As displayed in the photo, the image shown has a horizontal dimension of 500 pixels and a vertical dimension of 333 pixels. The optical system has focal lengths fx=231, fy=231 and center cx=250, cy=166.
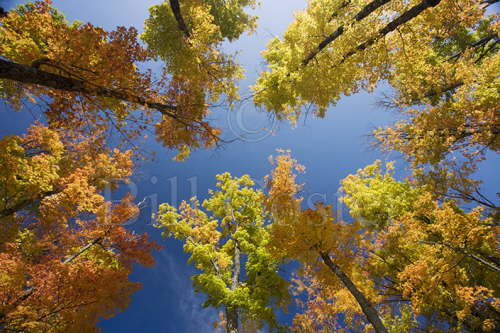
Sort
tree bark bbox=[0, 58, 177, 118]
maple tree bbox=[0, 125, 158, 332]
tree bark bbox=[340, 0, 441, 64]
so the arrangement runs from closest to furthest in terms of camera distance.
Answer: tree bark bbox=[0, 58, 177, 118], tree bark bbox=[340, 0, 441, 64], maple tree bbox=[0, 125, 158, 332]

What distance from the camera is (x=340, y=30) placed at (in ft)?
20.9

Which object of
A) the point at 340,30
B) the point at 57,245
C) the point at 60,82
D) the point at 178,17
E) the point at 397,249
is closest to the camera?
the point at 60,82

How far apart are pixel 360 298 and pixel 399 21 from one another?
776cm

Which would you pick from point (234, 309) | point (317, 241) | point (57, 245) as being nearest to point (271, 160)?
point (317, 241)

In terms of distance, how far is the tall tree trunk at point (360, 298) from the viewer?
259 inches

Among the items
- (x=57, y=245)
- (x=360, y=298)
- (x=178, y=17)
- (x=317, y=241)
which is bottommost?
(x=360, y=298)

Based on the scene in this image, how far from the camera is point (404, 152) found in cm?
859

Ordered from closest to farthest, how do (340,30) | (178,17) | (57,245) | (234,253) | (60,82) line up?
(60,82) → (340,30) → (178,17) → (57,245) → (234,253)

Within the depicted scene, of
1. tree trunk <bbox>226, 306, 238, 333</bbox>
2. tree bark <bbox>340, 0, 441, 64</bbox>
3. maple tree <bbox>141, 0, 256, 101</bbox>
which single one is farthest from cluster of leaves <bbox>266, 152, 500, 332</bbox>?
tree bark <bbox>340, 0, 441, 64</bbox>

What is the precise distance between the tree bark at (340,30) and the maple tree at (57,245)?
684 centimetres

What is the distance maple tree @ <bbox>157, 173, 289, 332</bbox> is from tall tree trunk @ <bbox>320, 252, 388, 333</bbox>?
238 cm

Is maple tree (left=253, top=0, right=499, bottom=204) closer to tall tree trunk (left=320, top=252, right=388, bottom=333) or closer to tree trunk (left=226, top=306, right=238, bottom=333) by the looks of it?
tall tree trunk (left=320, top=252, right=388, bottom=333)

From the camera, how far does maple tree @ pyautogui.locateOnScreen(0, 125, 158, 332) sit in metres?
5.80

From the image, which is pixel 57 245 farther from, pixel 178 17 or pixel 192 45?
pixel 178 17
